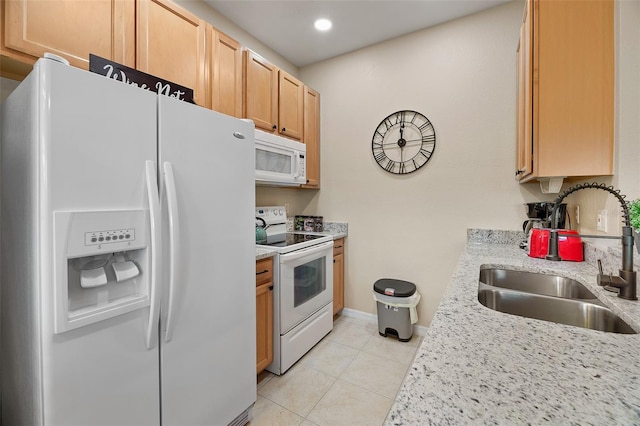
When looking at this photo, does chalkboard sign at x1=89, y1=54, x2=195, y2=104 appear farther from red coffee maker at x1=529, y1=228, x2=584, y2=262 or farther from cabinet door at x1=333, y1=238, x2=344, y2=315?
red coffee maker at x1=529, y1=228, x2=584, y2=262

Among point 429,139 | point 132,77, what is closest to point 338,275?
point 429,139

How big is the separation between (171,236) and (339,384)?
1559 mm

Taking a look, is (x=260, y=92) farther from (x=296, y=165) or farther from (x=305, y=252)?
(x=305, y=252)

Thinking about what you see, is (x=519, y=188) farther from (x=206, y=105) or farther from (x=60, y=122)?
(x=60, y=122)

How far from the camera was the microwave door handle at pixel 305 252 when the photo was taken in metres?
1.98

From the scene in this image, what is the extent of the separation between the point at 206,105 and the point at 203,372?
154 centimetres

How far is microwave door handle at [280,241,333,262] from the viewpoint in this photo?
1975mm

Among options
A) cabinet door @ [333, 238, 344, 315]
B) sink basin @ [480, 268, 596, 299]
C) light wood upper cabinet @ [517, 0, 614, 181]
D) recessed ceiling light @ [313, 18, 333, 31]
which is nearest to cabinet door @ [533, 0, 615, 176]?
light wood upper cabinet @ [517, 0, 614, 181]

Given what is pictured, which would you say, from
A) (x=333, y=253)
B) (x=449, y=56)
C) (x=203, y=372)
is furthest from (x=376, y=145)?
(x=203, y=372)

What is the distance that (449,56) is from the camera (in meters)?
2.43

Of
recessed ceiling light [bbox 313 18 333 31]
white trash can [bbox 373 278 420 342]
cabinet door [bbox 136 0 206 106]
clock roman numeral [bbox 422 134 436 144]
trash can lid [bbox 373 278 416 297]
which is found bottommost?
white trash can [bbox 373 278 420 342]

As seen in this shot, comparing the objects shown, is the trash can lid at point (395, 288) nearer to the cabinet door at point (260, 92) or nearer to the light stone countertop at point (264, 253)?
the light stone countertop at point (264, 253)

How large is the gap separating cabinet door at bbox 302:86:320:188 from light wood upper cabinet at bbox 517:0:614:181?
184cm

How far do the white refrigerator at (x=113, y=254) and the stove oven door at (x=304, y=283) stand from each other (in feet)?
1.99
